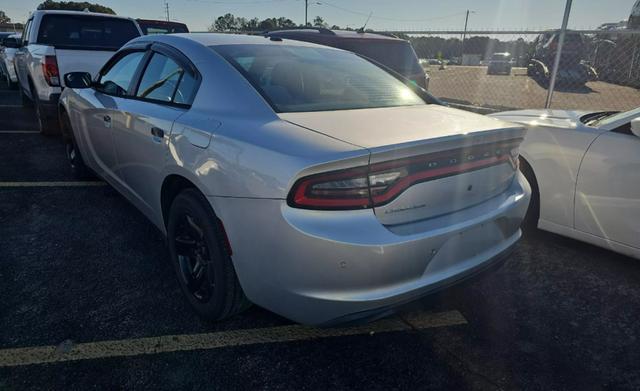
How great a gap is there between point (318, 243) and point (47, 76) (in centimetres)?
573

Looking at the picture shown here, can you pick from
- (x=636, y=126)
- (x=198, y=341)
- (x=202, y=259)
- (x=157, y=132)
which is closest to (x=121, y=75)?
(x=157, y=132)

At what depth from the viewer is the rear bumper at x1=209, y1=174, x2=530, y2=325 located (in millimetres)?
1788

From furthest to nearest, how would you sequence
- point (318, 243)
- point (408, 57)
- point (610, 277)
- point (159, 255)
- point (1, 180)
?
point (408, 57) < point (1, 180) < point (159, 255) < point (610, 277) < point (318, 243)

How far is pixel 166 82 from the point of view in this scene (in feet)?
9.39

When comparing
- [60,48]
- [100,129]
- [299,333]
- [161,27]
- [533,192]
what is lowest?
[299,333]

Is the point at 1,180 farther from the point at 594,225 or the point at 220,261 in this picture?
the point at 594,225

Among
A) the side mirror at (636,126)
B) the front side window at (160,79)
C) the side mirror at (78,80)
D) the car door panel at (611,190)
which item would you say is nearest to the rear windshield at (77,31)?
the side mirror at (78,80)

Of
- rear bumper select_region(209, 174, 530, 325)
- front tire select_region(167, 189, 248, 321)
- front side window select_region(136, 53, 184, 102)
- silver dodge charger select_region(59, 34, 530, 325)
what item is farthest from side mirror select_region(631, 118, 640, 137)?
front side window select_region(136, 53, 184, 102)

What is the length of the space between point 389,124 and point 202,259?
124 cm

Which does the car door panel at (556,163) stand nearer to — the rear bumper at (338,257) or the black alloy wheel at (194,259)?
the rear bumper at (338,257)

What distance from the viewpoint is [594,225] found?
123 inches

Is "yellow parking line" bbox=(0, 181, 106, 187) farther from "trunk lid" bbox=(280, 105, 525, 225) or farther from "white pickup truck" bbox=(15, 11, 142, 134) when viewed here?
"trunk lid" bbox=(280, 105, 525, 225)

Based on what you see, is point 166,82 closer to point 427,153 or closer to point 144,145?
point 144,145

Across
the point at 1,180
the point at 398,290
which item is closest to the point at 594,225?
the point at 398,290
